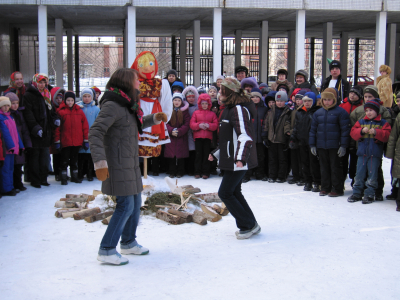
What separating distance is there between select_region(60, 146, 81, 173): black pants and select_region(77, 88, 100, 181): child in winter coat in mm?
138

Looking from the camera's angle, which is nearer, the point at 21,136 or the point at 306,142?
the point at 21,136

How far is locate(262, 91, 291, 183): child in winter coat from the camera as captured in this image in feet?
25.3

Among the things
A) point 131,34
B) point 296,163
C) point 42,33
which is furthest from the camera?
point 131,34

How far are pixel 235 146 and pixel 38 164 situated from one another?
14.3 feet

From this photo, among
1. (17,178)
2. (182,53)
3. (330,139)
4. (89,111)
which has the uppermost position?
(182,53)

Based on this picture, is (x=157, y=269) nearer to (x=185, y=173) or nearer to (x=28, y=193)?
(x=28, y=193)

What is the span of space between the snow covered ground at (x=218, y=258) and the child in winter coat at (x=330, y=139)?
755 mm

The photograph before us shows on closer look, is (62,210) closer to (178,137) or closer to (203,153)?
(178,137)

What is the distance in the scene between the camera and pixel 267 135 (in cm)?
793

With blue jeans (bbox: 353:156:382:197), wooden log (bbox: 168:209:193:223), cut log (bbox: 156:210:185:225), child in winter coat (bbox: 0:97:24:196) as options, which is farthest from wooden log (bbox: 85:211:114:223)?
blue jeans (bbox: 353:156:382:197)

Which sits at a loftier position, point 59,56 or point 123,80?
point 59,56

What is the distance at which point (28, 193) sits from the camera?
6.80 metres

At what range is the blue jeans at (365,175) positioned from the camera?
620 centimetres

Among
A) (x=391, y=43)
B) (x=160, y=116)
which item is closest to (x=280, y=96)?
(x=160, y=116)
